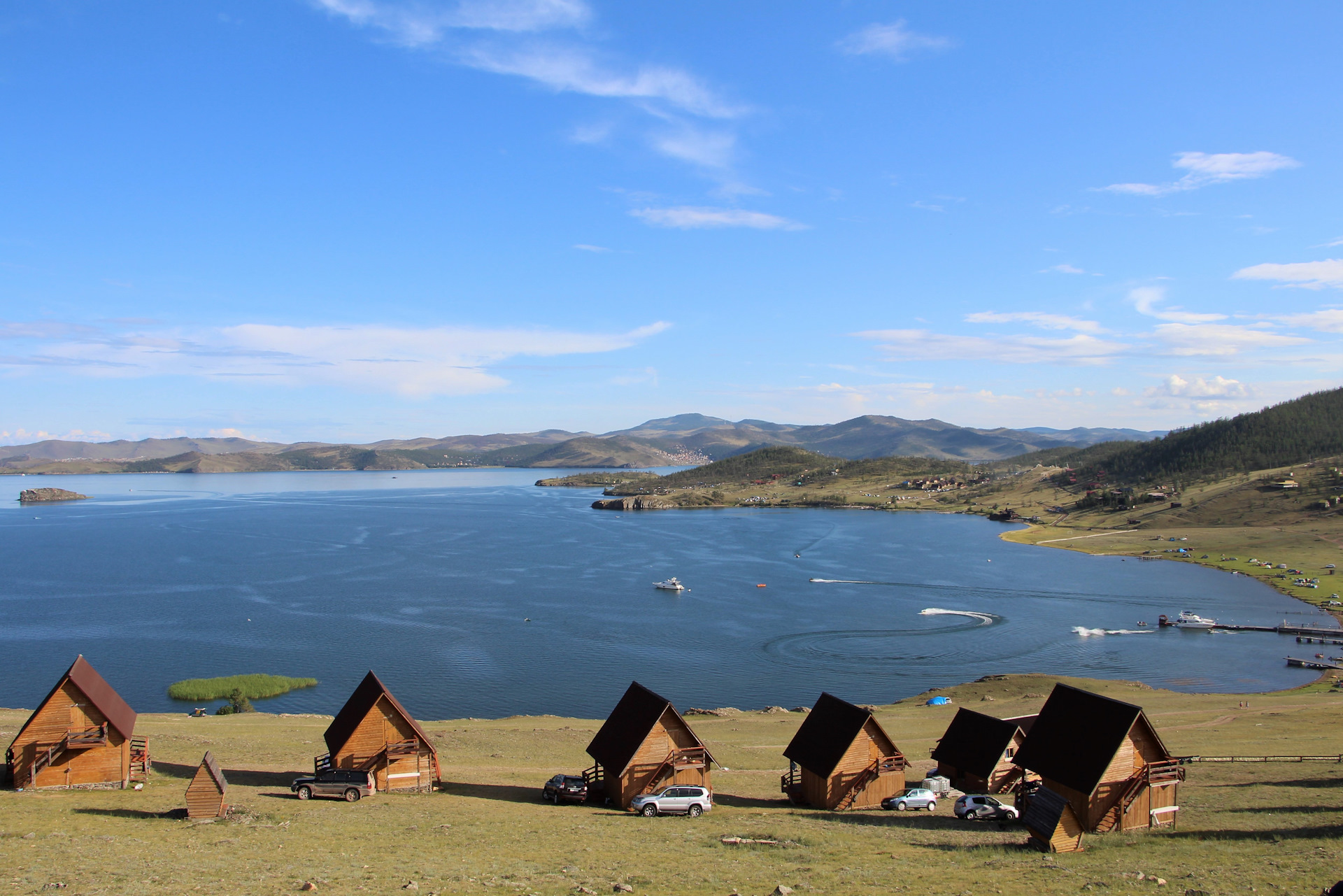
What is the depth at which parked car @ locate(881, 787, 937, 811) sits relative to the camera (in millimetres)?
26375

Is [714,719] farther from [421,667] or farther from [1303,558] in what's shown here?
[1303,558]

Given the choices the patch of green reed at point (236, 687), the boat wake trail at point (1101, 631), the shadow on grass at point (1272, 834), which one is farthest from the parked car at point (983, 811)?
the boat wake trail at point (1101, 631)

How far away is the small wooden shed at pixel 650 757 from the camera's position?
25922 mm

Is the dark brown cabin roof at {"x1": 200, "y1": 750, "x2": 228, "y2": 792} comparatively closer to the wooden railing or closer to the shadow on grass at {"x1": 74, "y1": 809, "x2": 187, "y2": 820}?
the shadow on grass at {"x1": 74, "y1": 809, "x2": 187, "y2": 820}

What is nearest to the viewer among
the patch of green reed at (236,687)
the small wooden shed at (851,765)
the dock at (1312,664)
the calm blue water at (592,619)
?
the small wooden shed at (851,765)

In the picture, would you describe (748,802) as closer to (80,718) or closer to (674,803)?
(674,803)

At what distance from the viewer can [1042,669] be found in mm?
62344

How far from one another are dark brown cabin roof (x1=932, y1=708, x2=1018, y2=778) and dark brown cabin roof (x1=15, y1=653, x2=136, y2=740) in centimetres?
2801

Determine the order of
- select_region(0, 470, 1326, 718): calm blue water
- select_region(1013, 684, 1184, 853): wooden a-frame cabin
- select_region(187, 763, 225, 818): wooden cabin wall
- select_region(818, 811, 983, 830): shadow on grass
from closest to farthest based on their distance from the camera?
select_region(187, 763, 225, 818): wooden cabin wall → select_region(1013, 684, 1184, 853): wooden a-frame cabin → select_region(818, 811, 983, 830): shadow on grass → select_region(0, 470, 1326, 718): calm blue water

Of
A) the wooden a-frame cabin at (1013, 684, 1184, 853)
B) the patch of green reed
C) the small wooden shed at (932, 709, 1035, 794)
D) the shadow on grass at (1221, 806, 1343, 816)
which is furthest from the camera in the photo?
the patch of green reed

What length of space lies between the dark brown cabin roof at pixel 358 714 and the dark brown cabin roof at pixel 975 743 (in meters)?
18.8

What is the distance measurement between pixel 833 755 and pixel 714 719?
20791 millimetres

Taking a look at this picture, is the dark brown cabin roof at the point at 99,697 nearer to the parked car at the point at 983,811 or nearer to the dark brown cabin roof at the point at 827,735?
the dark brown cabin roof at the point at 827,735

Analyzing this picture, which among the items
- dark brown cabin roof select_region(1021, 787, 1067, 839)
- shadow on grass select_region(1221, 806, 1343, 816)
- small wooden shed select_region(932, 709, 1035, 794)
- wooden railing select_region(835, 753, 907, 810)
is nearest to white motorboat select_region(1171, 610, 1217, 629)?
small wooden shed select_region(932, 709, 1035, 794)
